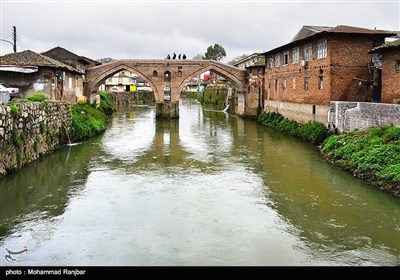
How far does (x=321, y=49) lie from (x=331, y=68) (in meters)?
1.90

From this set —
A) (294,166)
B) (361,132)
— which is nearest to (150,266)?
(294,166)

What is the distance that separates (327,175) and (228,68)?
84.4 feet

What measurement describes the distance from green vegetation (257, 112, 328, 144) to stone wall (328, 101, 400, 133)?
90cm

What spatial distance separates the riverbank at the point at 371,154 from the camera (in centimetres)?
1277

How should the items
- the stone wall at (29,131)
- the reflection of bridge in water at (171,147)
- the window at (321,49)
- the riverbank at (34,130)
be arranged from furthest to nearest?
1. the window at (321,49)
2. the reflection of bridge in water at (171,147)
3. the riverbank at (34,130)
4. the stone wall at (29,131)

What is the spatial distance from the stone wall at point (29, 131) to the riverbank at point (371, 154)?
12012mm

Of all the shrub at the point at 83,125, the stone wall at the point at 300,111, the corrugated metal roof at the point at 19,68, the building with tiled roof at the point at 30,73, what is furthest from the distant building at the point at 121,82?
the corrugated metal roof at the point at 19,68

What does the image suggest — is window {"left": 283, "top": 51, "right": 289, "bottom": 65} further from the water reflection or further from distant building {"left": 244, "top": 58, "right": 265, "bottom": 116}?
the water reflection

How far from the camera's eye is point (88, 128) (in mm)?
25031

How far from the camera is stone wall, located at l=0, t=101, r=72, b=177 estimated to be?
1358 centimetres

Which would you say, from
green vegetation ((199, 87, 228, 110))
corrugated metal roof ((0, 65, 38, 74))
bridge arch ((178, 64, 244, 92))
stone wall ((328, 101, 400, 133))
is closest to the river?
stone wall ((328, 101, 400, 133))

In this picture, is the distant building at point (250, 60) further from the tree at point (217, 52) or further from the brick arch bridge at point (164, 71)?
the tree at point (217, 52)
